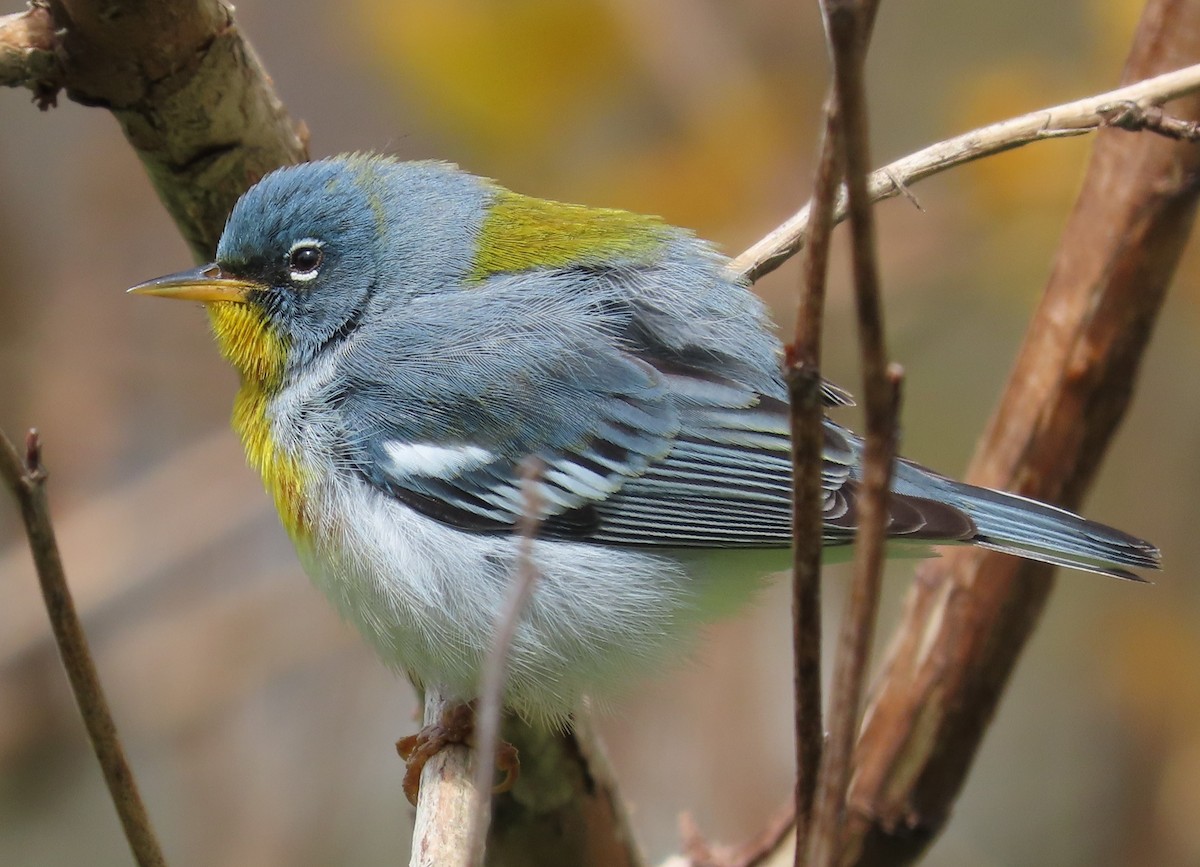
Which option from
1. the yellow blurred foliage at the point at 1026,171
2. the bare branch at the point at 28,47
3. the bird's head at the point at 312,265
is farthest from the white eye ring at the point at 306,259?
the yellow blurred foliage at the point at 1026,171

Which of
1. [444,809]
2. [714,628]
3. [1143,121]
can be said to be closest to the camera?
[1143,121]

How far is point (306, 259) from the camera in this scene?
279 centimetres

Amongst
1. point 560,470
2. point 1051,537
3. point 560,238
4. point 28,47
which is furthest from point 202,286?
point 1051,537

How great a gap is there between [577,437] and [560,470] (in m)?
0.08

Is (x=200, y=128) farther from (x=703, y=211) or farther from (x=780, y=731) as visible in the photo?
(x=780, y=731)

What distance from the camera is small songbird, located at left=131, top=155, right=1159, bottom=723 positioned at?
Result: 237 cm

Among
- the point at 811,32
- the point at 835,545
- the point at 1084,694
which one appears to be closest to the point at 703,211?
the point at 811,32

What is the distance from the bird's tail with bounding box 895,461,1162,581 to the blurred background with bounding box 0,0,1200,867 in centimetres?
221

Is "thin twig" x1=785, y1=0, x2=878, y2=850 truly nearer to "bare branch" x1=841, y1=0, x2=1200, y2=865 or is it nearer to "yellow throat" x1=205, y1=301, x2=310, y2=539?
"yellow throat" x1=205, y1=301, x2=310, y2=539

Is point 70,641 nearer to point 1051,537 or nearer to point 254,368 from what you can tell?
point 254,368

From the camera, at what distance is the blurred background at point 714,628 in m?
4.52

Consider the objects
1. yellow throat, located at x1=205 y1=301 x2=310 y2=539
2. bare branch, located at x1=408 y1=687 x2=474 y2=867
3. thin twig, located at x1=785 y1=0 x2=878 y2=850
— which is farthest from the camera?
yellow throat, located at x1=205 y1=301 x2=310 y2=539

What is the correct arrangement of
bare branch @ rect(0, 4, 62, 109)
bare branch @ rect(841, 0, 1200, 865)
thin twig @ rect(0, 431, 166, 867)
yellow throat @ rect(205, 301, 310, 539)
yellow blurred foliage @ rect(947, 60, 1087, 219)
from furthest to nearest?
yellow blurred foliage @ rect(947, 60, 1087, 219)
bare branch @ rect(841, 0, 1200, 865)
yellow throat @ rect(205, 301, 310, 539)
bare branch @ rect(0, 4, 62, 109)
thin twig @ rect(0, 431, 166, 867)

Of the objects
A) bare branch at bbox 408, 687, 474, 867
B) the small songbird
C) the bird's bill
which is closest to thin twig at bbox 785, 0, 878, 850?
bare branch at bbox 408, 687, 474, 867
